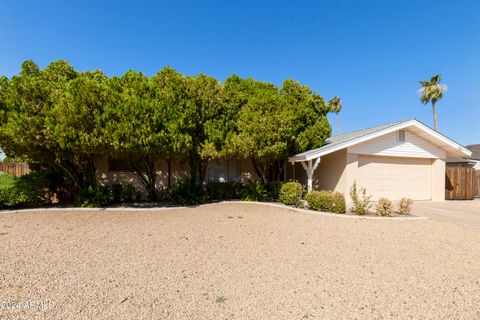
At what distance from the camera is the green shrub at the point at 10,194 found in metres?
8.49

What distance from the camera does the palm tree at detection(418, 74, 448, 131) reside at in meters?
28.0

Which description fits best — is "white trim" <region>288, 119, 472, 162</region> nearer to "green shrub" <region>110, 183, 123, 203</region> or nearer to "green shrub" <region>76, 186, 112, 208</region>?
"green shrub" <region>110, 183, 123, 203</region>

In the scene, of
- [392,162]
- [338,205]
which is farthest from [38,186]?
[392,162]

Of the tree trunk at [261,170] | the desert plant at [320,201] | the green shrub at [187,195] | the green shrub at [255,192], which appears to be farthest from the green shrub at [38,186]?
the desert plant at [320,201]

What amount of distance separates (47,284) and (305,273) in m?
3.60

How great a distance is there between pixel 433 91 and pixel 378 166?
2451 centimetres

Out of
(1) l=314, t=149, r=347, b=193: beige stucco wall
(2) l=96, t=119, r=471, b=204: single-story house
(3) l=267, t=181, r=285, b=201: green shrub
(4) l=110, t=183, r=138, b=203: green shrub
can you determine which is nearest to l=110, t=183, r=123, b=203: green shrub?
(4) l=110, t=183, r=138, b=203: green shrub

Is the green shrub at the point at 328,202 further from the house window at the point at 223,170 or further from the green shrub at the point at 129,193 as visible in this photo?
the green shrub at the point at 129,193

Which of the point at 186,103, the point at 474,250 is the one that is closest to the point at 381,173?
the point at 474,250

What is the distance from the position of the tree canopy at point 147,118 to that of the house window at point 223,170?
1.29 meters

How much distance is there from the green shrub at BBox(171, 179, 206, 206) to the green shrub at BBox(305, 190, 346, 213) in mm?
4666

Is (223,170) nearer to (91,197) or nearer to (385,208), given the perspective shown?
(91,197)

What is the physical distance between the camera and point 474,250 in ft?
15.9

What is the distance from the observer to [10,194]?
8.58 m
